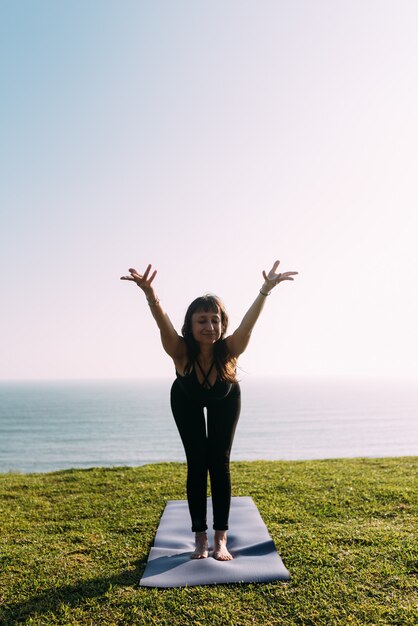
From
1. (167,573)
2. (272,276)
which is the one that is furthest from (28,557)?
(272,276)

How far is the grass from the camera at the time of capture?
2.89 meters

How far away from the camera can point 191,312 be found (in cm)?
407

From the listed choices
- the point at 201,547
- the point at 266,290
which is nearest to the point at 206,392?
the point at 266,290

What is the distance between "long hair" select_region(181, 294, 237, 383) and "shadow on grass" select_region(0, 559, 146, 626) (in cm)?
156

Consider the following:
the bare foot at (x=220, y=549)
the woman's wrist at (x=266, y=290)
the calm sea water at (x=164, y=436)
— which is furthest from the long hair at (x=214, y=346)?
the calm sea water at (x=164, y=436)

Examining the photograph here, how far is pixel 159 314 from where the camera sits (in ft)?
12.3

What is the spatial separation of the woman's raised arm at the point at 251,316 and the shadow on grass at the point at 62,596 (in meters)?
1.84

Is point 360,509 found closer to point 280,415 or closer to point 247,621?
point 247,621

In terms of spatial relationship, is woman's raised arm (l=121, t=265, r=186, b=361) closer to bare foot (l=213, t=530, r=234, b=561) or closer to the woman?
the woman

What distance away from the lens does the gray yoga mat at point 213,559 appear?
3.31 meters

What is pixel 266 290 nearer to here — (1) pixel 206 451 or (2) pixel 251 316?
(2) pixel 251 316

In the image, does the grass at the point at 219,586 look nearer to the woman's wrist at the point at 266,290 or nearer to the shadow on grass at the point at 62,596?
the shadow on grass at the point at 62,596

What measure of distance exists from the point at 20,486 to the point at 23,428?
292ft

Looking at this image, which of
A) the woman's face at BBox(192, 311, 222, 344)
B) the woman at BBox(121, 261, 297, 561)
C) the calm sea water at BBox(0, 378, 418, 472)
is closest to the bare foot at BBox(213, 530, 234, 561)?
the woman at BBox(121, 261, 297, 561)
